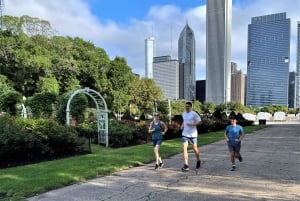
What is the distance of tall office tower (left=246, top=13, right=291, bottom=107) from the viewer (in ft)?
283

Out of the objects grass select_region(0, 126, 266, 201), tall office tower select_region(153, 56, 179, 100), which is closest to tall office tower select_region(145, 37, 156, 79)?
tall office tower select_region(153, 56, 179, 100)

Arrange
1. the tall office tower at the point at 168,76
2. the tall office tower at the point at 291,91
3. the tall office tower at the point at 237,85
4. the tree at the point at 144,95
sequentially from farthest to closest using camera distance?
1. the tall office tower at the point at 237,85
2. the tall office tower at the point at 168,76
3. the tall office tower at the point at 291,91
4. the tree at the point at 144,95

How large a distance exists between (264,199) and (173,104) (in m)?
67.7

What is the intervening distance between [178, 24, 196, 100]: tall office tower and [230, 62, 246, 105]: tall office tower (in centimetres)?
2531

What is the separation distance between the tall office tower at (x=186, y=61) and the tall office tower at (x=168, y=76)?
4.53ft

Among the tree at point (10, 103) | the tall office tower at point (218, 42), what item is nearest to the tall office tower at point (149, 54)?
the tall office tower at point (218, 42)

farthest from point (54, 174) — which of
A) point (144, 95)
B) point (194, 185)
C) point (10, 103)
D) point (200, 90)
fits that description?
point (200, 90)

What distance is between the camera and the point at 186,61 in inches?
3499

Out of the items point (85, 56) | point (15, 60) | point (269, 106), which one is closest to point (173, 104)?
point (85, 56)

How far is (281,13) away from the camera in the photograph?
90.2 metres

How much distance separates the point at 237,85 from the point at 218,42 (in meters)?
38.6

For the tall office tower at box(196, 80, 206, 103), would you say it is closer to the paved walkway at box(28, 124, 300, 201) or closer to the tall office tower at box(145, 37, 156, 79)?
the tall office tower at box(145, 37, 156, 79)

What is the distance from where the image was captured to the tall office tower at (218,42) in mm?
80312

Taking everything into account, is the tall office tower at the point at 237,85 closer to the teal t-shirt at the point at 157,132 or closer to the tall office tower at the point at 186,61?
the tall office tower at the point at 186,61
